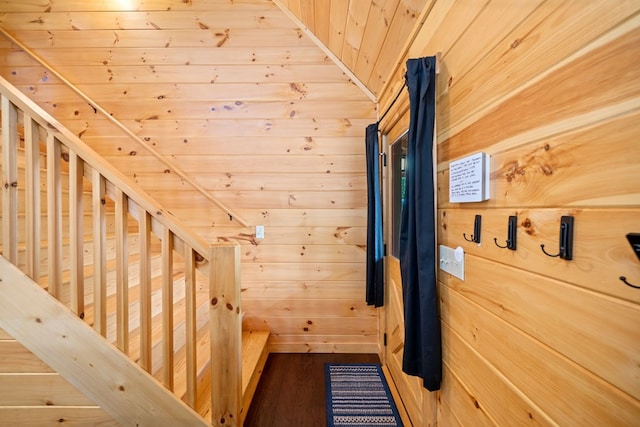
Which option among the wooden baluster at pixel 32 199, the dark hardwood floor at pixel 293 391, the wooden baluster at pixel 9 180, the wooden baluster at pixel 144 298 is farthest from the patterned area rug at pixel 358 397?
the wooden baluster at pixel 9 180

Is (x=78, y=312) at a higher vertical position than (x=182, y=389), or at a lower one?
higher

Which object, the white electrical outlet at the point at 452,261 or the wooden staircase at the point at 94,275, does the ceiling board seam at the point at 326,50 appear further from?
the wooden staircase at the point at 94,275

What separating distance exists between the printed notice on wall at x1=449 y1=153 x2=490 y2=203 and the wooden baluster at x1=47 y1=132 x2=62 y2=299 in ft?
6.16

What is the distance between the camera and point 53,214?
1.26 m

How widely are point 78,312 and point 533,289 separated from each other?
1938 mm

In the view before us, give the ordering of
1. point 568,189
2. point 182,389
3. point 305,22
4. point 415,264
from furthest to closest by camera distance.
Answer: point 305,22 → point 182,389 → point 415,264 → point 568,189

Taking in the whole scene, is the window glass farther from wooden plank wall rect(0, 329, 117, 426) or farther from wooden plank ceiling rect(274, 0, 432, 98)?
wooden plank wall rect(0, 329, 117, 426)

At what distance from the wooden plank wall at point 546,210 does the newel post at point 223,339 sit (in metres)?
1.05

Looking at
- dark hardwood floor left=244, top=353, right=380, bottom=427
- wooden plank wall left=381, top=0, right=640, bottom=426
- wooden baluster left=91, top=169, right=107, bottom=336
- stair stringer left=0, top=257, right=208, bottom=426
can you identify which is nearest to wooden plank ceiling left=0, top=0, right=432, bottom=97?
wooden plank wall left=381, top=0, right=640, bottom=426

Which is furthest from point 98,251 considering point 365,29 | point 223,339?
point 365,29

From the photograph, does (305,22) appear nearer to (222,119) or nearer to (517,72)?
(222,119)

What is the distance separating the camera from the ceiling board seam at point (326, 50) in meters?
2.41

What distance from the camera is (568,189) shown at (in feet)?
1.94

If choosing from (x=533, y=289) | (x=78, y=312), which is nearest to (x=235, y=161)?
(x=78, y=312)
